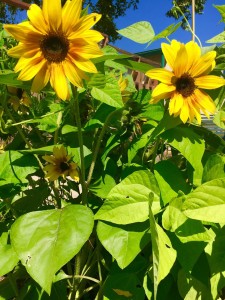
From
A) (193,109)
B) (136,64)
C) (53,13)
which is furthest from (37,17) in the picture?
(193,109)

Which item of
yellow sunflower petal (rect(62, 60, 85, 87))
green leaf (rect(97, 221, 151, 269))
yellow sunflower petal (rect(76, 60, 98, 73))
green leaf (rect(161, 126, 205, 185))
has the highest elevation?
yellow sunflower petal (rect(76, 60, 98, 73))

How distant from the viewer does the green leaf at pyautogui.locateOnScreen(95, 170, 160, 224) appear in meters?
0.64

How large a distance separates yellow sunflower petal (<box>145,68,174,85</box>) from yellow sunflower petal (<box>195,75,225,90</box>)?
5cm

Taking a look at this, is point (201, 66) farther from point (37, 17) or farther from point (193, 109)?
point (37, 17)

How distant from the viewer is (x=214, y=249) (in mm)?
658

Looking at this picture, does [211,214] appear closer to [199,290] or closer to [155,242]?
[155,242]

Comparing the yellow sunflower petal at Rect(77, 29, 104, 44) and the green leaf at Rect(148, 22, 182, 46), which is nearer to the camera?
the yellow sunflower petal at Rect(77, 29, 104, 44)

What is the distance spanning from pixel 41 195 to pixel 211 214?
0.46 metres

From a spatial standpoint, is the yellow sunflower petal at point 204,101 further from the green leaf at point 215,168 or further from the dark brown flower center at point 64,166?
the dark brown flower center at point 64,166

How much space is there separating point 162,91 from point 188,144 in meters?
0.11

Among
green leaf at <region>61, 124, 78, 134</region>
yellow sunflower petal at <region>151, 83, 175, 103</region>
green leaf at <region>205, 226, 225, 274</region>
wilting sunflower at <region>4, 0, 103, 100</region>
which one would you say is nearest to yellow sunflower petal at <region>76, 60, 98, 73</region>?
wilting sunflower at <region>4, 0, 103, 100</region>

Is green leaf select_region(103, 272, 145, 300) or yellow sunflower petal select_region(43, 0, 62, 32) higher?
yellow sunflower petal select_region(43, 0, 62, 32)

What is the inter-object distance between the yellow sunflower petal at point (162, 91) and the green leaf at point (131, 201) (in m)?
0.13

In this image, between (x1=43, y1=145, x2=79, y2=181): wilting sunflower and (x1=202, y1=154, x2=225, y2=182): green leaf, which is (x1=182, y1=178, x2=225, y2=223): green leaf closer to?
(x1=202, y1=154, x2=225, y2=182): green leaf
